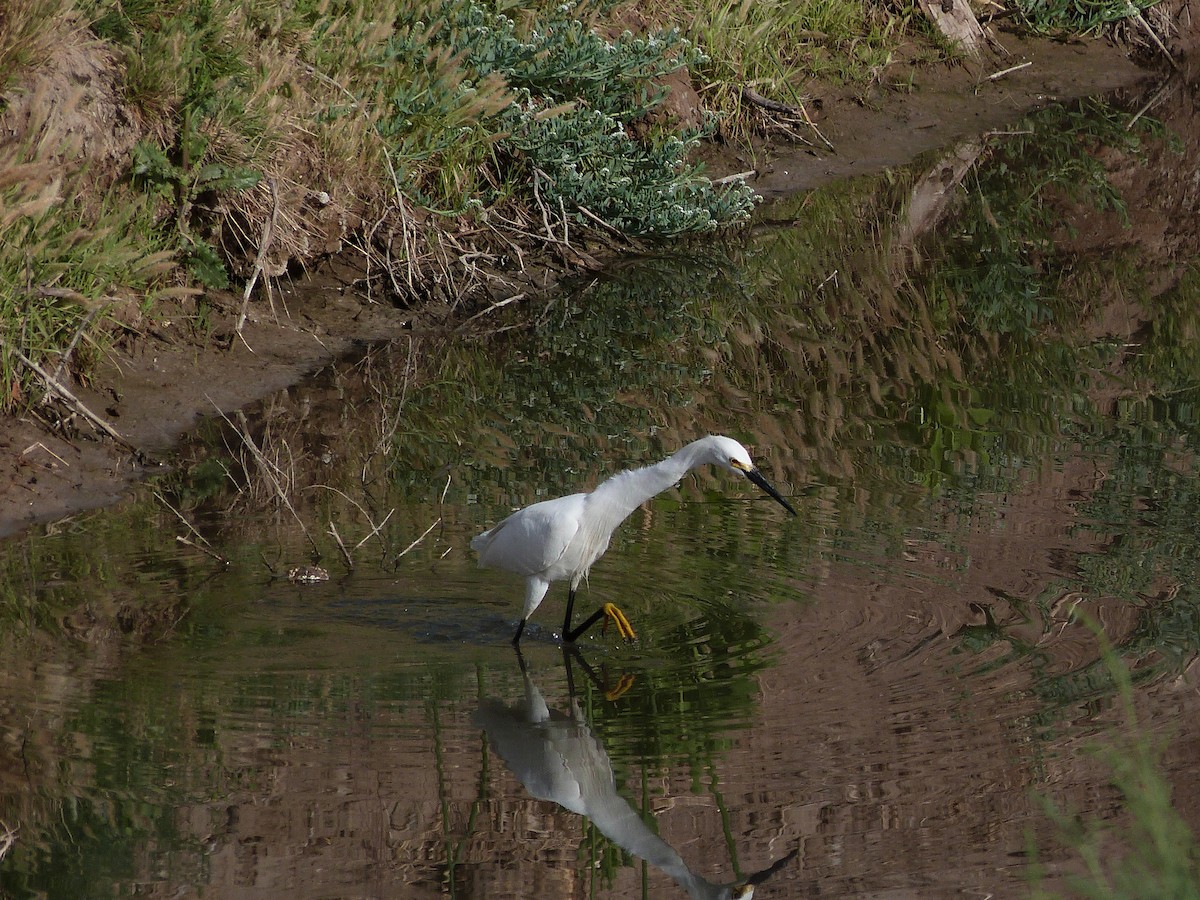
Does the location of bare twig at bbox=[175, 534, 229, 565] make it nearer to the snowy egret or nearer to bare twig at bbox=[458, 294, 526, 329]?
the snowy egret

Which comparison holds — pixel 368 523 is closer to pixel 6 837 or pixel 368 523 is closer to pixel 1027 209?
pixel 6 837

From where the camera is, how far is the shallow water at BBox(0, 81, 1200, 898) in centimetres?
423

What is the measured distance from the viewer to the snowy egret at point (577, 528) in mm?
5523

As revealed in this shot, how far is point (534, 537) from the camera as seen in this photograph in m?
5.65

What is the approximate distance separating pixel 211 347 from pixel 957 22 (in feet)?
32.1

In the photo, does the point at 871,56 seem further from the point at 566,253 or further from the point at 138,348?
the point at 138,348

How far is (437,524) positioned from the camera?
6.61 metres

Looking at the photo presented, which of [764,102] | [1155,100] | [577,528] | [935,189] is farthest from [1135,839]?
[1155,100]

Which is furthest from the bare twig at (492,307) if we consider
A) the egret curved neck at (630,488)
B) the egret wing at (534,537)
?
the egret curved neck at (630,488)

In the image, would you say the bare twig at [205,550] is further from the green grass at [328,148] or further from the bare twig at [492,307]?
the bare twig at [492,307]

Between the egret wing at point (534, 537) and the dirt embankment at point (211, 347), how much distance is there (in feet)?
6.66

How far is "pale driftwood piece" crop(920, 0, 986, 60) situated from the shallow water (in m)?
6.45

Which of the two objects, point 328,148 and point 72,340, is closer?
point 72,340

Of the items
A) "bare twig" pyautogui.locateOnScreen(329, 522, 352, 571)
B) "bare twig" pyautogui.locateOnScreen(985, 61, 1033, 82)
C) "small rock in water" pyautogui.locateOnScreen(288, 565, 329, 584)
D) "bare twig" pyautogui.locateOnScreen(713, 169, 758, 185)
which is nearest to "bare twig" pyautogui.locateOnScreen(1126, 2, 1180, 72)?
"bare twig" pyautogui.locateOnScreen(985, 61, 1033, 82)
